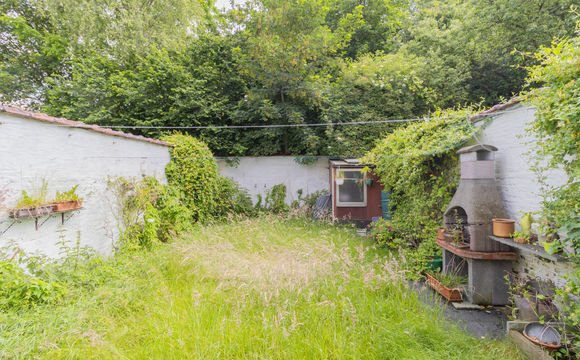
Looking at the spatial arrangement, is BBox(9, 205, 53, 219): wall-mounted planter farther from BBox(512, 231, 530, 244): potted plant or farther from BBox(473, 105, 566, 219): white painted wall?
BBox(473, 105, 566, 219): white painted wall

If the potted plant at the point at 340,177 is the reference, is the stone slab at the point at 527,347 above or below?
below

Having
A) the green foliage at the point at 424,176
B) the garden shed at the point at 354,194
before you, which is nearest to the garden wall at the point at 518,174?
the green foliage at the point at 424,176

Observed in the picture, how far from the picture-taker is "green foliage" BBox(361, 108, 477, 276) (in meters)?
4.71

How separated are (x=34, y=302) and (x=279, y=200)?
300 inches

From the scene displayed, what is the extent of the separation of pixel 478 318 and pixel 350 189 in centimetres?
577

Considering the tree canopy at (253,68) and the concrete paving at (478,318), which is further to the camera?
the tree canopy at (253,68)

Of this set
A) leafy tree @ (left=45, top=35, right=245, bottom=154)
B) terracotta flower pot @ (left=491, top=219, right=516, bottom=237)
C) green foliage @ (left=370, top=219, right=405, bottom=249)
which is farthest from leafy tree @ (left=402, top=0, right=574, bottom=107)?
terracotta flower pot @ (left=491, top=219, right=516, bottom=237)

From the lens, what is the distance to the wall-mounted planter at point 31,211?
3.22 meters

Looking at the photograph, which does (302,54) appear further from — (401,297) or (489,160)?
(401,297)

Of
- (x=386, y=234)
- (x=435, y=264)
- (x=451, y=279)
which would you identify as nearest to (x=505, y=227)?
(x=451, y=279)

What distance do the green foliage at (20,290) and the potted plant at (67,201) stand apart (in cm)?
91

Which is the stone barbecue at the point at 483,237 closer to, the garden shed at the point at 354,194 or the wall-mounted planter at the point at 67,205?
the garden shed at the point at 354,194

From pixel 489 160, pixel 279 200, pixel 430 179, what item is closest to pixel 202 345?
pixel 489 160

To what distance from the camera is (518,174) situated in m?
3.70
